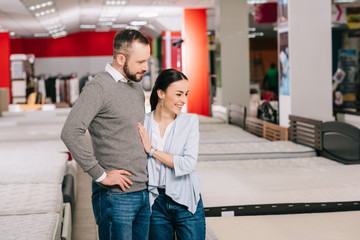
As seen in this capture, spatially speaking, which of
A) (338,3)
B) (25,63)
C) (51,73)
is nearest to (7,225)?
(338,3)

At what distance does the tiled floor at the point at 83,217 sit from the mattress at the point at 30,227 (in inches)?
36.2

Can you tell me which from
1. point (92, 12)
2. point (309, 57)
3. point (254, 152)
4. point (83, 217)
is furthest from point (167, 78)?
point (92, 12)

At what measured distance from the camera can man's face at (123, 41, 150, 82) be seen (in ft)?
6.57

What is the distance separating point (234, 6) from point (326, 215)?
6.80 metres

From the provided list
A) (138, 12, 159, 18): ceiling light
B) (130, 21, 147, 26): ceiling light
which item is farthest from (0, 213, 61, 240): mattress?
(130, 21, 147, 26): ceiling light

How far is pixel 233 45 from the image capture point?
9500mm

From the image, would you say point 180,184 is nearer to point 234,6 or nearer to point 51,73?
point 234,6

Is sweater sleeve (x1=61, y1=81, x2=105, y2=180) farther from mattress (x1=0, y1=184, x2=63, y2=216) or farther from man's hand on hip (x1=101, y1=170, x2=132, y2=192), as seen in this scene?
mattress (x1=0, y1=184, x2=63, y2=216)

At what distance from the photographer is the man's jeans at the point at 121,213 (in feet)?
6.66

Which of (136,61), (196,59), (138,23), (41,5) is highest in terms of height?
(138,23)

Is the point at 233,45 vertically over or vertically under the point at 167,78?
over

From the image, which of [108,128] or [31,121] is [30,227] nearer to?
[108,128]

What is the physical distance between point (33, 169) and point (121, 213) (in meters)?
2.58

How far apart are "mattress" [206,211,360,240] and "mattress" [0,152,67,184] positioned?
1.58m
